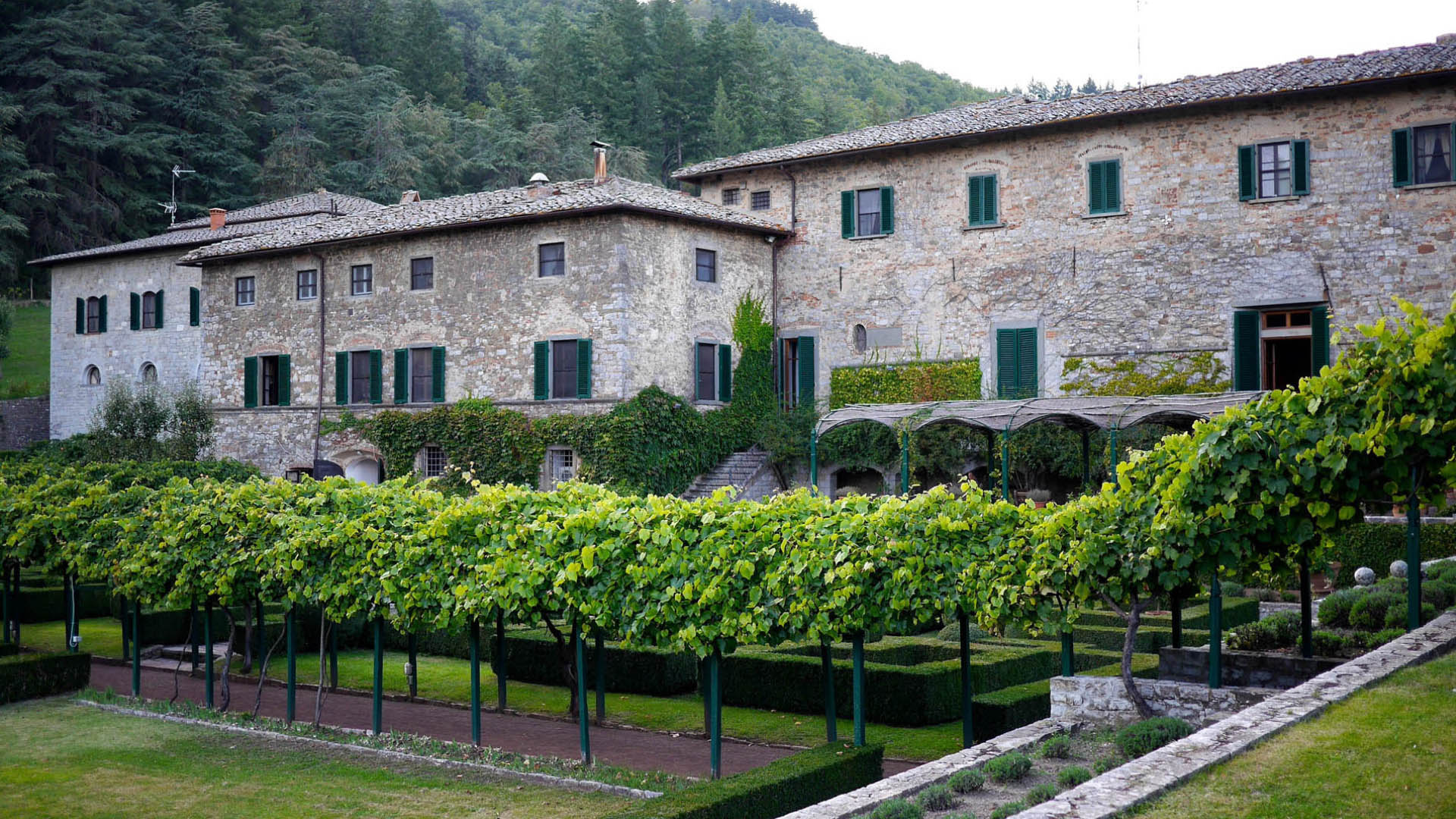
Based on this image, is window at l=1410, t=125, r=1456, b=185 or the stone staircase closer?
window at l=1410, t=125, r=1456, b=185

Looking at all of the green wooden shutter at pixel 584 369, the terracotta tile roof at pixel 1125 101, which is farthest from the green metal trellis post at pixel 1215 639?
the green wooden shutter at pixel 584 369

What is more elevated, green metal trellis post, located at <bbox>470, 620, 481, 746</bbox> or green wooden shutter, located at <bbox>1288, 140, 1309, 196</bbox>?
green wooden shutter, located at <bbox>1288, 140, 1309, 196</bbox>

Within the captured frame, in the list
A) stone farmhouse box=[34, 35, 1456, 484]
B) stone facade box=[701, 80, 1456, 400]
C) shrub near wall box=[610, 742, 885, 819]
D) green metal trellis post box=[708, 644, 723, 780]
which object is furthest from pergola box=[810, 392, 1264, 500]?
shrub near wall box=[610, 742, 885, 819]

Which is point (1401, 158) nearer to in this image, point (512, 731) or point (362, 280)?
point (512, 731)

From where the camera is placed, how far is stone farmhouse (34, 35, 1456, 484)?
→ 23453 mm

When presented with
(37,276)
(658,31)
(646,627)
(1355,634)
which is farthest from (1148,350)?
(37,276)

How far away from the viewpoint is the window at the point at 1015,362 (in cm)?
2622

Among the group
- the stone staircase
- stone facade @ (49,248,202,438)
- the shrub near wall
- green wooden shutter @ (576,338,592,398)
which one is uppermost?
stone facade @ (49,248,202,438)

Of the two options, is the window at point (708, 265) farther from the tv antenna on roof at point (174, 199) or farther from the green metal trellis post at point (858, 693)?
the tv antenna on roof at point (174, 199)

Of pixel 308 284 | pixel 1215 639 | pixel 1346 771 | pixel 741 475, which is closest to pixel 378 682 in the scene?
pixel 1215 639

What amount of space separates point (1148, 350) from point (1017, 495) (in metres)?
3.97

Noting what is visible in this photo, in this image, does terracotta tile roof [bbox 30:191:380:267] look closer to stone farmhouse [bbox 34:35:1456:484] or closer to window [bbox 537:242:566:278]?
stone farmhouse [bbox 34:35:1456:484]

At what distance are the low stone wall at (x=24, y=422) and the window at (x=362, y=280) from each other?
17.3 metres

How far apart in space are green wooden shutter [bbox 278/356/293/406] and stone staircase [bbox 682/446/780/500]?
1152cm
